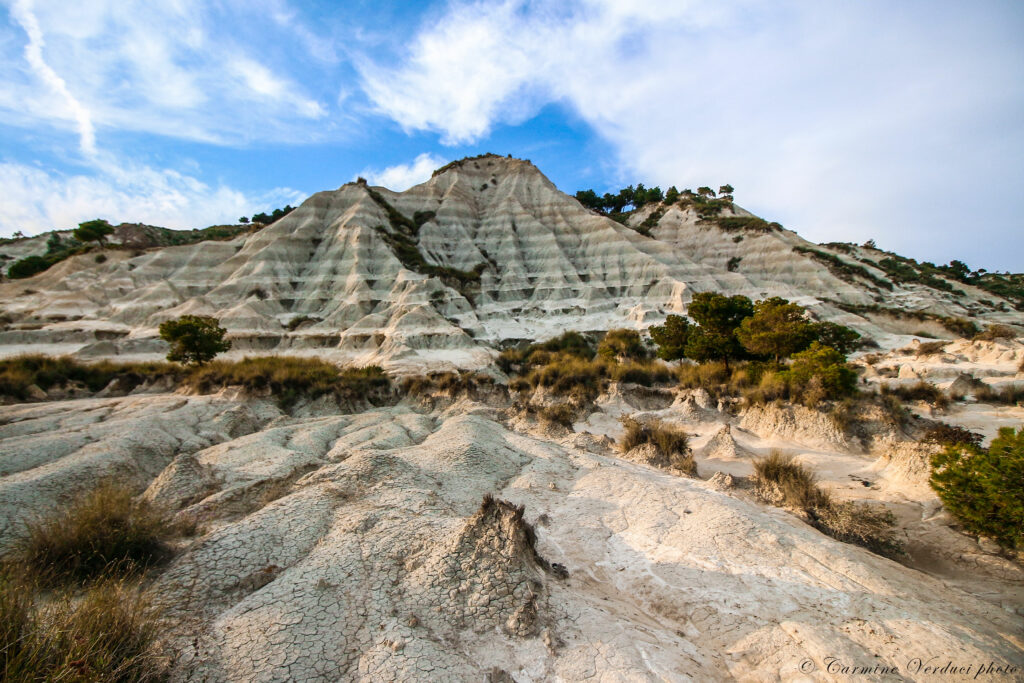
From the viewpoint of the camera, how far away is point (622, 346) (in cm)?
2989

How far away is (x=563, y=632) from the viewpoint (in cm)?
456

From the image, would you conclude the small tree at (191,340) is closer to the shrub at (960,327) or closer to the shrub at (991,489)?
the shrub at (991,489)

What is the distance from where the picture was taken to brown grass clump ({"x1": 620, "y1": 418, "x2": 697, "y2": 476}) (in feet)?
34.6

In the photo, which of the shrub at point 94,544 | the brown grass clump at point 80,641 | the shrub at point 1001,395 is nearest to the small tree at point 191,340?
the shrub at point 94,544

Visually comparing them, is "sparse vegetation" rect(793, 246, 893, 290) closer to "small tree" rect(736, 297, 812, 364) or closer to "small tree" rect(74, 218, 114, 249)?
"small tree" rect(736, 297, 812, 364)

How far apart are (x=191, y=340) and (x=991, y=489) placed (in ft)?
105

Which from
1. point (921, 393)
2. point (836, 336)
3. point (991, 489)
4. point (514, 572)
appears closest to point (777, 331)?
point (921, 393)

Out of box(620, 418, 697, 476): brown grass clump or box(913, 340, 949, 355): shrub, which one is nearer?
box(620, 418, 697, 476): brown grass clump

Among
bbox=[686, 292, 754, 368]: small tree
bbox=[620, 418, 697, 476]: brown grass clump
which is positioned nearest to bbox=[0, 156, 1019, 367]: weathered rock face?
bbox=[686, 292, 754, 368]: small tree

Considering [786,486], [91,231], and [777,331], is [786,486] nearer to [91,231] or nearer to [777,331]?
[777,331]

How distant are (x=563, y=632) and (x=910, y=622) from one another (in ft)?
12.5

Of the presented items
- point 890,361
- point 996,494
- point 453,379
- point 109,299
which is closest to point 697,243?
point 890,361

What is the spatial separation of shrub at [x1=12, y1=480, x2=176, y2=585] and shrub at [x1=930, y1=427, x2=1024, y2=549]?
38.8 feet

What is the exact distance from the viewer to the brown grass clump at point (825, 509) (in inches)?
270
